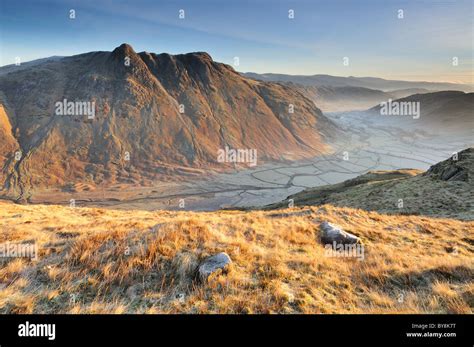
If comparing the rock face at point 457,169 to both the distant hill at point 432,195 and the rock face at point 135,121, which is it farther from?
the rock face at point 135,121

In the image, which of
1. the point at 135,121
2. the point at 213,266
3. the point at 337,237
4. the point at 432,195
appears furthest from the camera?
the point at 135,121

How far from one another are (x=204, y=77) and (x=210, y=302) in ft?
415

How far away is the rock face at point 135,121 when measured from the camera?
77188 mm

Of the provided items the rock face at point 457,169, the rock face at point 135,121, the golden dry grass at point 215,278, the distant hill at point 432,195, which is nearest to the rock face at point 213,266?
the golden dry grass at point 215,278

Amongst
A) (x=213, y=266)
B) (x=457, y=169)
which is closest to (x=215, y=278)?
(x=213, y=266)

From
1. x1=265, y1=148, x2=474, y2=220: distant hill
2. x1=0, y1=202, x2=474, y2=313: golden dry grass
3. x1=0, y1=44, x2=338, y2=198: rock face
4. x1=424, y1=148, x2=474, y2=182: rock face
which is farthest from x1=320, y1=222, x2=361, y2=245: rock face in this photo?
x1=0, y1=44, x2=338, y2=198: rock face

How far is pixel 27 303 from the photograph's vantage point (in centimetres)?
449

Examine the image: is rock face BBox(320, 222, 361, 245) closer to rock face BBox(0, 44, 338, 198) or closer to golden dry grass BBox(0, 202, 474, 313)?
golden dry grass BBox(0, 202, 474, 313)

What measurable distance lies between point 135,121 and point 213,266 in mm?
97618

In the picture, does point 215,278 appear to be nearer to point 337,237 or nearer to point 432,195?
point 337,237

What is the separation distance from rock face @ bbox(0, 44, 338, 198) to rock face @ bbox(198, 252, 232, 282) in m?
77.7

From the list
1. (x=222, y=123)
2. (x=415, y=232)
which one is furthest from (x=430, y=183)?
(x=222, y=123)

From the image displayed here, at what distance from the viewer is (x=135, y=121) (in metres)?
93.9
